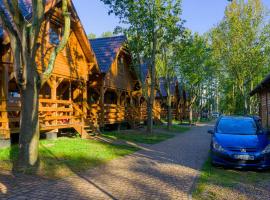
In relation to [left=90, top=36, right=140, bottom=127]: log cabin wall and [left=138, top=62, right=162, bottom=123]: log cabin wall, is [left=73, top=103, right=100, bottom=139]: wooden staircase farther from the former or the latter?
[left=138, top=62, right=162, bottom=123]: log cabin wall

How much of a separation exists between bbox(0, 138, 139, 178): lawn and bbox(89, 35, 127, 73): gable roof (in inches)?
364

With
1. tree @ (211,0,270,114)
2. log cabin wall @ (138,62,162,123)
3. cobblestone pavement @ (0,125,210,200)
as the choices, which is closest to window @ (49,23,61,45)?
log cabin wall @ (138,62,162,123)

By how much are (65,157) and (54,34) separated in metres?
8.36

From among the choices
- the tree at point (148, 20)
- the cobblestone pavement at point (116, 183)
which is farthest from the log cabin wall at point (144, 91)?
the cobblestone pavement at point (116, 183)

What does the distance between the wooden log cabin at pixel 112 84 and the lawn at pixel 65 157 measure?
749 cm

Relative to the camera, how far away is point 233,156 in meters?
9.68

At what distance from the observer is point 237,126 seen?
37.7ft

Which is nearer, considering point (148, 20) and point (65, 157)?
point (65, 157)

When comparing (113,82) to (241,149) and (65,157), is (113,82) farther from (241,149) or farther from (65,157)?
(241,149)

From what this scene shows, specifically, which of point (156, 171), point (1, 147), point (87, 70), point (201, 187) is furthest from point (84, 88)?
point (201, 187)

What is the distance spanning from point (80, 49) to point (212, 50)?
1715 cm

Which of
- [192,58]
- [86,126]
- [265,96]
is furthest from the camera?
[192,58]

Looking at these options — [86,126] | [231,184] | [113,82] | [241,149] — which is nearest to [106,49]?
[113,82]

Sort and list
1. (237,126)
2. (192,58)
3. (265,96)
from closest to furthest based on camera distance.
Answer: (237,126) → (265,96) → (192,58)
